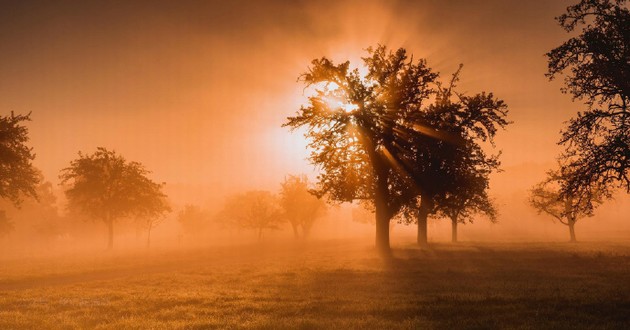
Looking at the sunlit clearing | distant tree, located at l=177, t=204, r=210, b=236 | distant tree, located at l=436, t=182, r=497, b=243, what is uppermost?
the sunlit clearing

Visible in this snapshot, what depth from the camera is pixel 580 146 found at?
22938 millimetres

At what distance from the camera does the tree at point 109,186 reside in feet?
202

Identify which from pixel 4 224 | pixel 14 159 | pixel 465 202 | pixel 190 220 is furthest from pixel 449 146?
pixel 190 220

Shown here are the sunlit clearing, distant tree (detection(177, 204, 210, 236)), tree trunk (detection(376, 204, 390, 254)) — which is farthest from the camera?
distant tree (detection(177, 204, 210, 236))

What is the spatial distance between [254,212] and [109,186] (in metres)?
30.6

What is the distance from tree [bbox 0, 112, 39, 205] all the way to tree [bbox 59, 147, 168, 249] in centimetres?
2040

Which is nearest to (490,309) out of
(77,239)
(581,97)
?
(581,97)

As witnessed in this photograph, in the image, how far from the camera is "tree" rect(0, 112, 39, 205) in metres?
37.6

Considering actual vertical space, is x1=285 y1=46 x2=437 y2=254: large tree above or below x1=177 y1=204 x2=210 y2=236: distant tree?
above

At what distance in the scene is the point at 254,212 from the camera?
85.1 meters

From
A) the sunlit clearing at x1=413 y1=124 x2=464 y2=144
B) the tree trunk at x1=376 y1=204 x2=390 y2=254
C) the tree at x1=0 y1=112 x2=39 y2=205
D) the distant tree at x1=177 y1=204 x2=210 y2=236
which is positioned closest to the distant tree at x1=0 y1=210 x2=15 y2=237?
the tree at x1=0 y1=112 x2=39 y2=205

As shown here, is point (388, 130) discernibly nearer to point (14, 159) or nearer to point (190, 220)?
point (14, 159)

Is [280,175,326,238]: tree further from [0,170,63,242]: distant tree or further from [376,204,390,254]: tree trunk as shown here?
[0,170,63,242]: distant tree

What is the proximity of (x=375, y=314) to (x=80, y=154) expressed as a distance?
6298 cm
